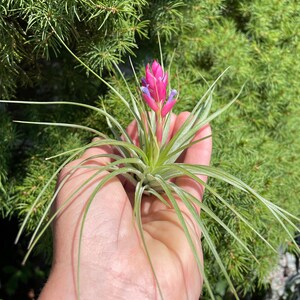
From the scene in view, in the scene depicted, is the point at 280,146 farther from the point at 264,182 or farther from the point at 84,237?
the point at 84,237

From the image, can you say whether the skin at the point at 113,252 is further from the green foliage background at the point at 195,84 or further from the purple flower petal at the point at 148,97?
the green foliage background at the point at 195,84

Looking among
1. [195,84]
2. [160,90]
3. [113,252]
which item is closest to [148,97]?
[160,90]

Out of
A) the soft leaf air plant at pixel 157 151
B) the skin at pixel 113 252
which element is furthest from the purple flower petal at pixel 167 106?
the skin at pixel 113 252

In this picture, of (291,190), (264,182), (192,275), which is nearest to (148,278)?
(192,275)

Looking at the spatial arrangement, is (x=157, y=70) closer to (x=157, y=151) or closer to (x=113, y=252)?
(x=157, y=151)

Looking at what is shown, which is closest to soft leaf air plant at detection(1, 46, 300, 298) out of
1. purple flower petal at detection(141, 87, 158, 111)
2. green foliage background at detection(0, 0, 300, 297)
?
purple flower petal at detection(141, 87, 158, 111)
